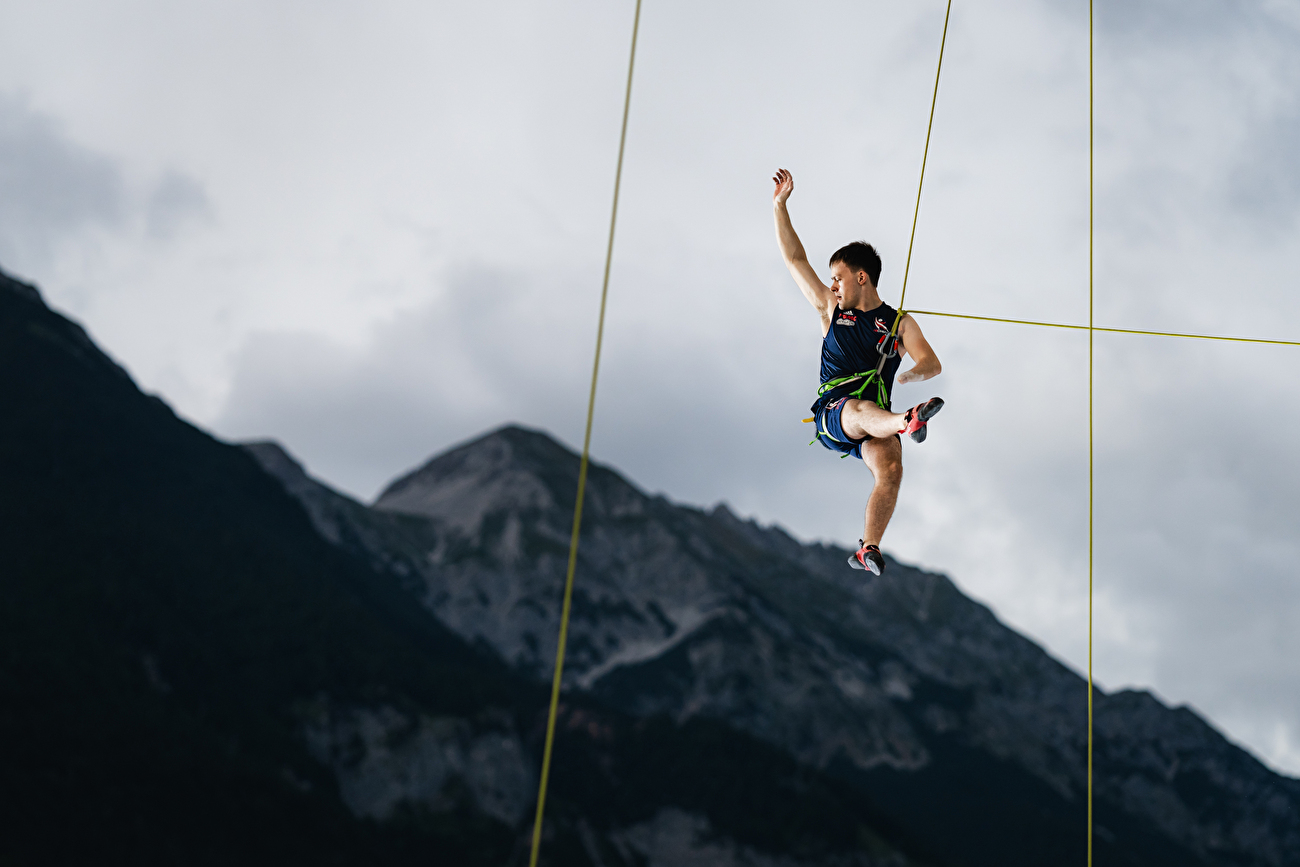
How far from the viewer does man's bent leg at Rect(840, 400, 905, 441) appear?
320 inches

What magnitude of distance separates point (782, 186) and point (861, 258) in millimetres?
1093

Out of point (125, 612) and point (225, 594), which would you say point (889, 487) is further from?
point (225, 594)

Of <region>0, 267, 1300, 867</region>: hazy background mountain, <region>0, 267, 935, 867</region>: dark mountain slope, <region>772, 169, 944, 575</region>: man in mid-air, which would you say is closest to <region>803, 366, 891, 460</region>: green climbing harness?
<region>772, 169, 944, 575</region>: man in mid-air

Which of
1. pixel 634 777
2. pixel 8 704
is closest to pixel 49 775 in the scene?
pixel 8 704

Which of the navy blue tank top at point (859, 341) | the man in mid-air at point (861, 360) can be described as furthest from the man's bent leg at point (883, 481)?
the navy blue tank top at point (859, 341)

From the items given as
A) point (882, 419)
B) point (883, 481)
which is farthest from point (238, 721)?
point (882, 419)

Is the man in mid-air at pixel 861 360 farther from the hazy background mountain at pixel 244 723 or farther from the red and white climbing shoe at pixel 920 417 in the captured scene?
the hazy background mountain at pixel 244 723

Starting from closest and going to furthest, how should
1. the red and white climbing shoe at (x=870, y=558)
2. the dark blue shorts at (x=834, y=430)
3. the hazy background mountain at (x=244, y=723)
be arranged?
the red and white climbing shoe at (x=870, y=558) < the dark blue shorts at (x=834, y=430) < the hazy background mountain at (x=244, y=723)

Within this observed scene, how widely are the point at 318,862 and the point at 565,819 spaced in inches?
1657

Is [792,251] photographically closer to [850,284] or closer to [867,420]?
[850,284]

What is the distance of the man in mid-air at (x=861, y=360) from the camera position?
8.78 meters

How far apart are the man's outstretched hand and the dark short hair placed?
761 millimetres

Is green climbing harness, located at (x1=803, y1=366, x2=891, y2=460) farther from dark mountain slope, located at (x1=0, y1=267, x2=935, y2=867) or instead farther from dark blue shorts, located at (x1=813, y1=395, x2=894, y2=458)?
Result: dark mountain slope, located at (x1=0, y1=267, x2=935, y2=867)

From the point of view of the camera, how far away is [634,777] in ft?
562
